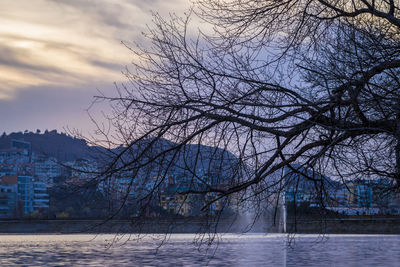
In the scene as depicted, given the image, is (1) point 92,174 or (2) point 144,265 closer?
(1) point 92,174

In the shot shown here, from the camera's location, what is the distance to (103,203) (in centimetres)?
828

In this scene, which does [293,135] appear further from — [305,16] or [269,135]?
[305,16]

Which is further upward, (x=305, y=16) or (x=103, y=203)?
(x=305, y=16)

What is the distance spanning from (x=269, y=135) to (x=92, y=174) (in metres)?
2.36

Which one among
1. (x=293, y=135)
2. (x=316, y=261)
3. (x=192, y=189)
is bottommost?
(x=316, y=261)

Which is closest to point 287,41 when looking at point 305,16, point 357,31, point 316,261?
point 305,16

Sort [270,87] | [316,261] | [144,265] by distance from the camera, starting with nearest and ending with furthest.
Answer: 1. [270,87]
2. [144,265]
3. [316,261]

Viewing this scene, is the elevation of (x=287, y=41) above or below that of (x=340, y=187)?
above

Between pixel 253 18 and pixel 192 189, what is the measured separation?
236 centimetres

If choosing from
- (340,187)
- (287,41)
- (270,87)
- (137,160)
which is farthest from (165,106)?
(340,187)

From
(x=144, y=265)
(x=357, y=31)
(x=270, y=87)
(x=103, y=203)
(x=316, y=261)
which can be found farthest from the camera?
(x=316, y=261)

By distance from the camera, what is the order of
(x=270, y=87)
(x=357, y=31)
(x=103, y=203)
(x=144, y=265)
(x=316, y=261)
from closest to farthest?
(x=103, y=203) < (x=270, y=87) < (x=357, y=31) < (x=144, y=265) < (x=316, y=261)

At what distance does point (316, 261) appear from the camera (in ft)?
82.2

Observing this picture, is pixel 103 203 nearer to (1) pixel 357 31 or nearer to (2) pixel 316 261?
(1) pixel 357 31
